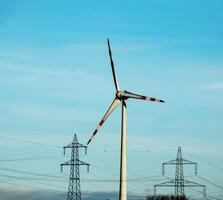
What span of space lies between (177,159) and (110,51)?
9514cm

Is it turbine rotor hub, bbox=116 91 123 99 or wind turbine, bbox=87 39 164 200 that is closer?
wind turbine, bbox=87 39 164 200

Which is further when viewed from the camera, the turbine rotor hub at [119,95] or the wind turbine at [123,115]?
the turbine rotor hub at [119,95]

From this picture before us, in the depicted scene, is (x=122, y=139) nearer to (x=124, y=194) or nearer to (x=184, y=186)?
(x=124, y=194)

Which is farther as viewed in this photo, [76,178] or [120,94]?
[76,178]

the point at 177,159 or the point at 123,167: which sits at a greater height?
the point at 177,159

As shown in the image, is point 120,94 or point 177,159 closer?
point 120,94

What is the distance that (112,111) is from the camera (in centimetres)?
9594

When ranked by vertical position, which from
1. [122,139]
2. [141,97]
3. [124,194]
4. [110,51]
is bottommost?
[124,194]

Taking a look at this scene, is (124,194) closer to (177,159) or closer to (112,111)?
(112,111)

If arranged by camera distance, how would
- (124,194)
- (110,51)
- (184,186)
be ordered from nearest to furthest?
(124,194), (110,51), (184,186)

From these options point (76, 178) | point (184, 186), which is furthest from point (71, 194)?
point (184, 186)

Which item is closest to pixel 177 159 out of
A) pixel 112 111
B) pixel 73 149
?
pixel 73 149

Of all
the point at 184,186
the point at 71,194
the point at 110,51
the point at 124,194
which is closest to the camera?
the point at 124,194

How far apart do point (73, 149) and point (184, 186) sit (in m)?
46.9
